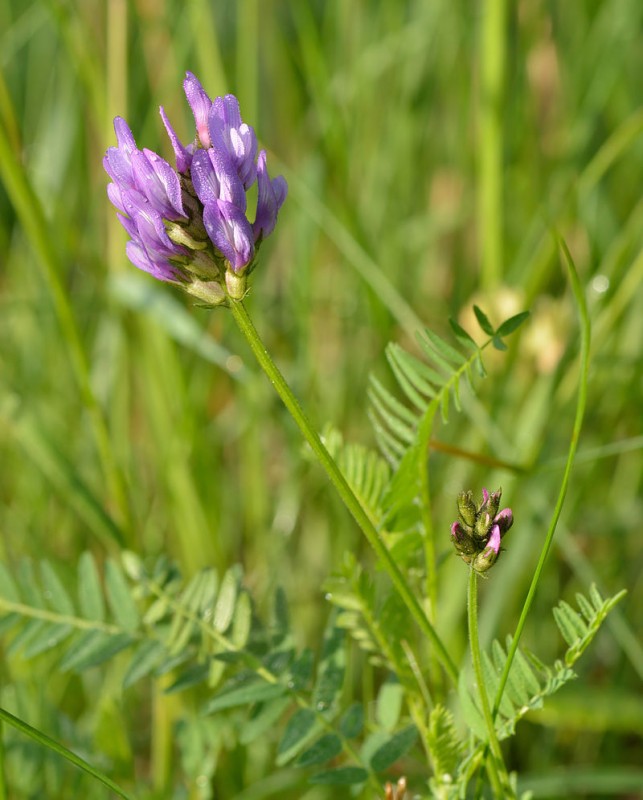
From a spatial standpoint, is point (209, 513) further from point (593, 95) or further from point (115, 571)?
point (593, 95)

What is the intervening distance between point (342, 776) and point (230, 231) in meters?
0.30

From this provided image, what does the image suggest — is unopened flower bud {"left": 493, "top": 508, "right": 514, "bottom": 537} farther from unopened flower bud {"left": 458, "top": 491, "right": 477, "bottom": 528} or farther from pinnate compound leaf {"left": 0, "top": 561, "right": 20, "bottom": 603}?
pinnate compound leaf {"left": 0, "top": 561, "right": 20, "bottom": 603}

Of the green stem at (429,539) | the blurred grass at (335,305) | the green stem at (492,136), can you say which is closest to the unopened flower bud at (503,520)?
the green stem at (429,539)

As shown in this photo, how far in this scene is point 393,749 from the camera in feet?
1.88

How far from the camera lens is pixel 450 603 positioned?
92 centimetres

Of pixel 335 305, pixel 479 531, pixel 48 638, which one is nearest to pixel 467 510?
pixel 479 531

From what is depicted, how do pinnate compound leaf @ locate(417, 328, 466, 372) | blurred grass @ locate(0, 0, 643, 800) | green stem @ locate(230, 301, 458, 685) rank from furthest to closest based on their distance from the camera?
blurred grass @ locate(0, 0, 643, 800) < pinnate compound leaf @ locate(417, 328, 466, 372) < green stem @ locate(230, 301, 458, 685)

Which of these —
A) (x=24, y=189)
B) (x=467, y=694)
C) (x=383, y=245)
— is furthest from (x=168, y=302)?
(x=467, y=694)

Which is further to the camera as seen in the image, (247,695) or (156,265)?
(247,695)

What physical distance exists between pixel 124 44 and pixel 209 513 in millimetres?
487

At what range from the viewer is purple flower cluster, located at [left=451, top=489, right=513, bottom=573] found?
16.9 inches

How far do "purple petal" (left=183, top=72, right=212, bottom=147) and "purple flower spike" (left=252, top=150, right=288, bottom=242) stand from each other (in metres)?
0.03

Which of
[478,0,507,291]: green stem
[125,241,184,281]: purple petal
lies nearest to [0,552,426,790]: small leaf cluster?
[125,241,184,281]: purple petal

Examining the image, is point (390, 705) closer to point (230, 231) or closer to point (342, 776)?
point (342, 776)
